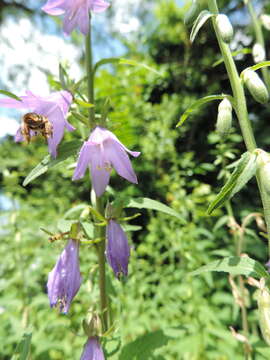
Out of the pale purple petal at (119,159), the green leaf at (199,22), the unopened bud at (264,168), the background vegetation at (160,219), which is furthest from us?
the background vegetation at (160,219)

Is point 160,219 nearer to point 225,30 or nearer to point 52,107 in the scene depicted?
point 52,107

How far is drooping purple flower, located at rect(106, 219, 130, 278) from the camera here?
0.79 m

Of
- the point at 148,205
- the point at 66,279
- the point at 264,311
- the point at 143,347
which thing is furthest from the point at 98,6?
the point at 143,347

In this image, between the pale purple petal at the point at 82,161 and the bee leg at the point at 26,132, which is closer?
the pale purple petal at the point at 82,161

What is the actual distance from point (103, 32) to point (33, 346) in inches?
166

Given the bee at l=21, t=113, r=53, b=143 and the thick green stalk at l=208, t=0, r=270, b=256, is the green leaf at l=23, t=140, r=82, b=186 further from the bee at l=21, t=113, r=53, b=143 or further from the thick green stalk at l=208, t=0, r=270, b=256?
the thick green stalk at l=208, t=0, r=270, b=256

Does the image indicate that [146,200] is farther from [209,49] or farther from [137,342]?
[209,49]

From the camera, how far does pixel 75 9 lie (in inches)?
35.6

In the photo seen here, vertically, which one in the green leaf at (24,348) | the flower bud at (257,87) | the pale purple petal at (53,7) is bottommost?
the green leaf at (24,348)

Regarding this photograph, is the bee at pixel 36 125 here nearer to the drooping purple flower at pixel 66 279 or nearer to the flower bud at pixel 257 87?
the drooping purple flower at pixel 66 279

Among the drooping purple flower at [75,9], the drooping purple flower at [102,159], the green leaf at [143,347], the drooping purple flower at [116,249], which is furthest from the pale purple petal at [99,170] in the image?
the green leaf at [143,347]

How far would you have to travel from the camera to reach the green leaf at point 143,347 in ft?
2.94

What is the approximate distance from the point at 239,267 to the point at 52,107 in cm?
61

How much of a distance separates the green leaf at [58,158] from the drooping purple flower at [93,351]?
429 millimetres
